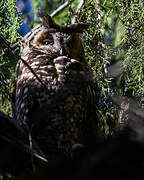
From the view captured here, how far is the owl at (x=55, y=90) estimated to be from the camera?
176 centimetres

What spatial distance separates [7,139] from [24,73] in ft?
2.98

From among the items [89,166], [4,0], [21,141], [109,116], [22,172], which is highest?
[4,0]

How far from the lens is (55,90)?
1837 millimetres

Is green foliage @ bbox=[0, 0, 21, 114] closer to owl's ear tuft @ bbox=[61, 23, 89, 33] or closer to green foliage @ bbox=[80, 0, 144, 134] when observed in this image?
owl's ear tuft @ bbox=[61, 23, 89, 33]

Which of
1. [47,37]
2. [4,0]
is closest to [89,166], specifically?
[47,37]

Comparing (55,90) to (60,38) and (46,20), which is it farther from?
(46,20)

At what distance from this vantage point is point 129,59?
2.05 metres

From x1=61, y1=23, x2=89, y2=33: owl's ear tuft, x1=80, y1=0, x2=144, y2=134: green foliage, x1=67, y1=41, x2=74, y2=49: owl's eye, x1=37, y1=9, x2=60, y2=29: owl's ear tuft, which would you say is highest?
x1=37, y1=9, x2=60, y2=29: owl's ear tuft

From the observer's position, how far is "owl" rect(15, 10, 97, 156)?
176 cm

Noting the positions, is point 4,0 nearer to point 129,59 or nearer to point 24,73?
point 24,73

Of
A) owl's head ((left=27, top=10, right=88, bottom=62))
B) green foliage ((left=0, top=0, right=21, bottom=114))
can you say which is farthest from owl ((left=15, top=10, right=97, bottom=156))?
green foliage ((left=0, top=0, right=21, bottom=114))

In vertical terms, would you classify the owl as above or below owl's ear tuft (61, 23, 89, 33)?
below

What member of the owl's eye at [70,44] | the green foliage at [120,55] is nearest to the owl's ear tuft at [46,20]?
the owl's eye at [70,44]

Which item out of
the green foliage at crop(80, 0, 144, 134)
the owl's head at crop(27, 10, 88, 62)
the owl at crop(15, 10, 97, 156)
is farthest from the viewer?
the owl's head at crop(27, 10, 88, 62)
